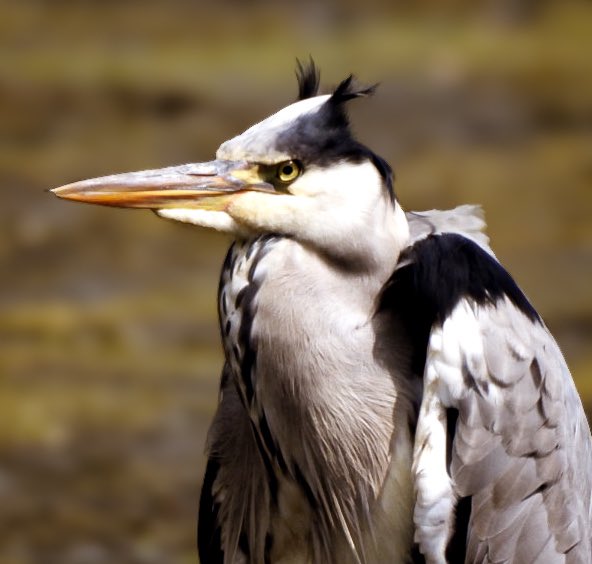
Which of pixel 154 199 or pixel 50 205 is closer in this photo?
pixel 154 199

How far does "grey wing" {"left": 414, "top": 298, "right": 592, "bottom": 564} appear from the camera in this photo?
2445mm

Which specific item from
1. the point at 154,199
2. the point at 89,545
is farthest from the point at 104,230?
the point at 154,199

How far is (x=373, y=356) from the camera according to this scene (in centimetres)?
253

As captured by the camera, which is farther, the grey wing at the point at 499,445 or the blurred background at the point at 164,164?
the blurred background at the point at 164,164

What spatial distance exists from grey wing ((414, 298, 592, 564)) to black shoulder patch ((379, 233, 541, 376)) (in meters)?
0.02

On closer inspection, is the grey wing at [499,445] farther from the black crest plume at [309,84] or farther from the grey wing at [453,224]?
the black crest plume at [309,84]

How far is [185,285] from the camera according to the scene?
22.4 feet

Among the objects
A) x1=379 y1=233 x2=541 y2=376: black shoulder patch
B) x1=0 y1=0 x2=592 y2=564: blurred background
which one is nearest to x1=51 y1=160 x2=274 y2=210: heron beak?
x1=379 y1=233 x2=541 y2=376: black shoulder patch

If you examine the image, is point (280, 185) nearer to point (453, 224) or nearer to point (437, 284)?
point (437, 284)

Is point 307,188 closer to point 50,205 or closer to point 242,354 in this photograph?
point 242,354

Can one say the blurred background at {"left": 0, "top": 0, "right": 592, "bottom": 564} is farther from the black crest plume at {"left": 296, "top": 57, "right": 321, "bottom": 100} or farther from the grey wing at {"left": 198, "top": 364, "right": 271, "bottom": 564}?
the black crest plume at {"left": 296, "top": 57, "right": 321, "bottom": 100}

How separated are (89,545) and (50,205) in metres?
A: 2.73

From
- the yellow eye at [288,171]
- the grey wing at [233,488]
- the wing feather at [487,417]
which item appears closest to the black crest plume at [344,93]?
the yellow eye at [288,171]

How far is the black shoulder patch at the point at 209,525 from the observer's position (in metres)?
2.92
